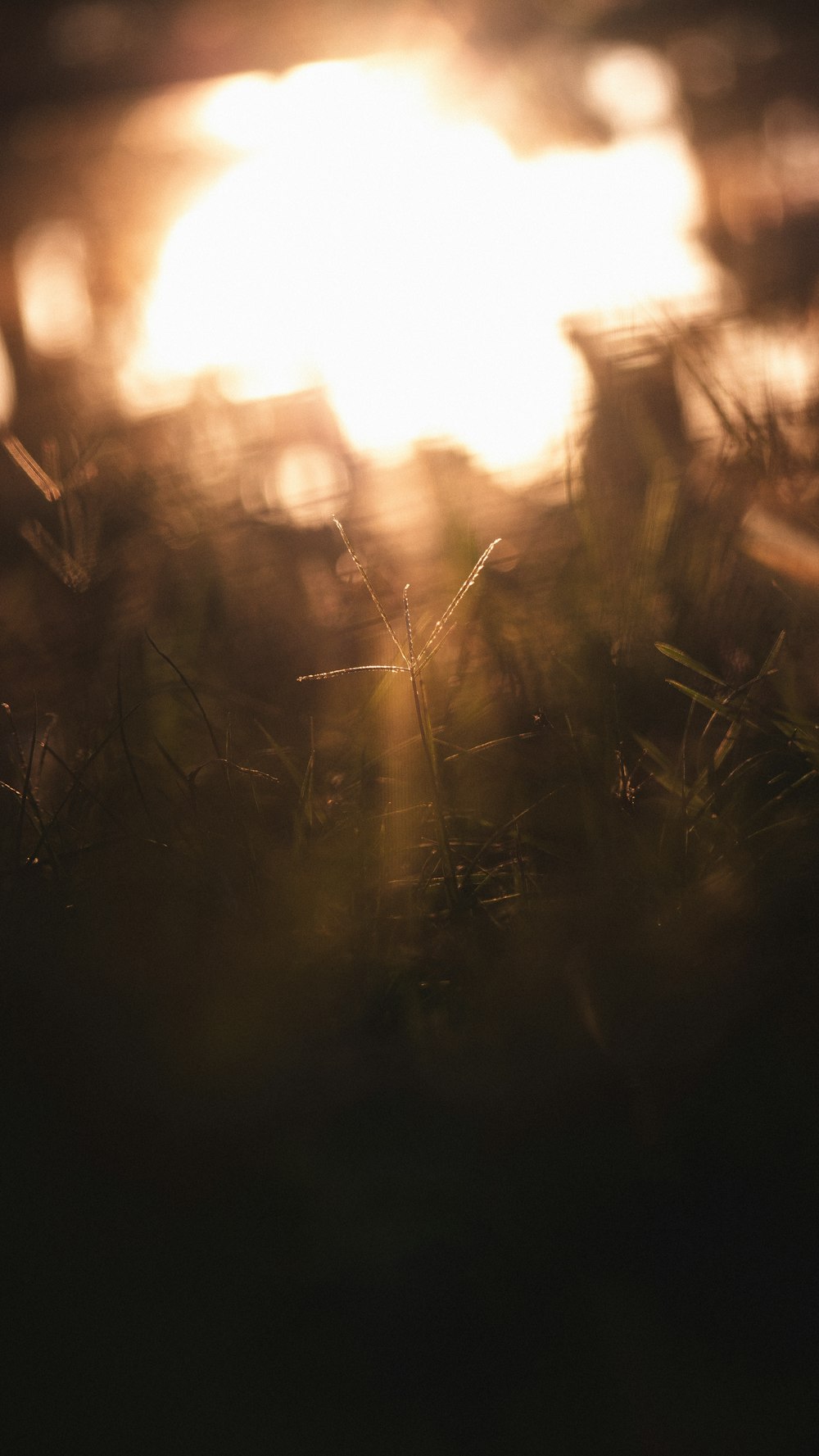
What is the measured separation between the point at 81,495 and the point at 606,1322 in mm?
1091

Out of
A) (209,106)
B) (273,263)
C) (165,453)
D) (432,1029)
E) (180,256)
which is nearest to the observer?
(432,1029)

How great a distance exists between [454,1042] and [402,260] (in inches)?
76.8

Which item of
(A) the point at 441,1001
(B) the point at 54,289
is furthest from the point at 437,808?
(B) the point at 54,289

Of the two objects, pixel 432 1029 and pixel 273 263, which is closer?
pixel 432 1029

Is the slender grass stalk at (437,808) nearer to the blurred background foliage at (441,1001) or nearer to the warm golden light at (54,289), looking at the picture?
the blurred background foliage at (441,1001)

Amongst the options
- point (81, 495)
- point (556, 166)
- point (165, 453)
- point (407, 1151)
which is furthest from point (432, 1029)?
point (556, 166)

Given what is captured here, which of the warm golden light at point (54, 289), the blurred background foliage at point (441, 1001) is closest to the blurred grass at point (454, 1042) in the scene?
the blurred background foliage at point (441, 1001)

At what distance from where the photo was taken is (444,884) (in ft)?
2.33

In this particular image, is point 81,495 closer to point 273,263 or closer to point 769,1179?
point 769,1179

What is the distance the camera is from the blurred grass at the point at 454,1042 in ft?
1.67

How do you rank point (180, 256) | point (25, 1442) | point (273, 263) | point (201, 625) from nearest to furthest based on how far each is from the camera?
point (25, 1442)
point (201, 625)
point (273, 263)
point (180, 256)

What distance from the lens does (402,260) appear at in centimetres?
218

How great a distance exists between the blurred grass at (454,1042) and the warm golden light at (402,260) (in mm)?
835

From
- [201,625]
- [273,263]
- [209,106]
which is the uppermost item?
[209,106]
